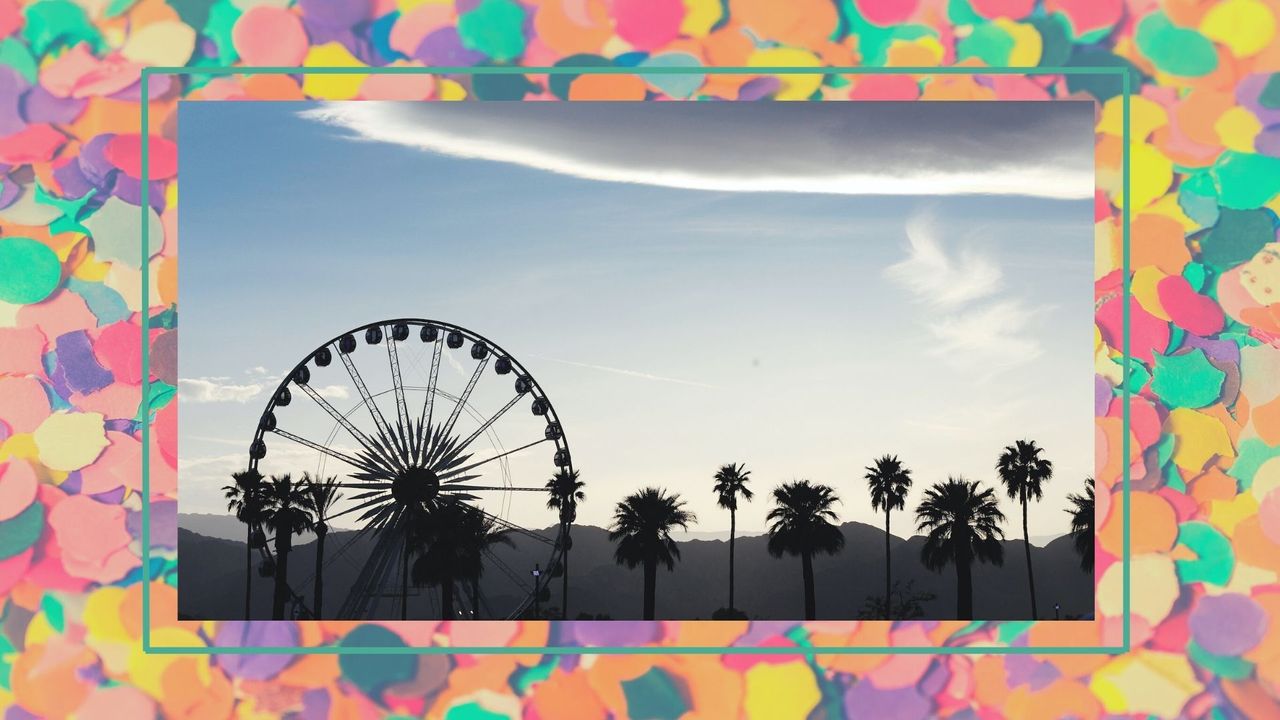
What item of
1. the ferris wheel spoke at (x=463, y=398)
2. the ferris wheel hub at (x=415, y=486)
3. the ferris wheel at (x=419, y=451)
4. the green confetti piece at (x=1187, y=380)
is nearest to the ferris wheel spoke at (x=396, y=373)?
the ferris wheel at (x=419, y=451)

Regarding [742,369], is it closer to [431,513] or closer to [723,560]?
[723,560]

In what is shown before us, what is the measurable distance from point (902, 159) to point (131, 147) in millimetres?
2925

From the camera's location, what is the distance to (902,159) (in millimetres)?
4621

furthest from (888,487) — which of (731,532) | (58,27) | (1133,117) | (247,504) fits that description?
(58,27)

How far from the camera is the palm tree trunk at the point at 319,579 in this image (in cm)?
523

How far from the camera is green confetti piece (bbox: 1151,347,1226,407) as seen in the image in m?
4.05

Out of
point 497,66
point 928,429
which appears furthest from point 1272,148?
point 497,66

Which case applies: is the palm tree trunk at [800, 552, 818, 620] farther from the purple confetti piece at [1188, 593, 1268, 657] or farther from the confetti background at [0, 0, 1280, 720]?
the purple confetti piece at [1188, 593, 1268, 657]

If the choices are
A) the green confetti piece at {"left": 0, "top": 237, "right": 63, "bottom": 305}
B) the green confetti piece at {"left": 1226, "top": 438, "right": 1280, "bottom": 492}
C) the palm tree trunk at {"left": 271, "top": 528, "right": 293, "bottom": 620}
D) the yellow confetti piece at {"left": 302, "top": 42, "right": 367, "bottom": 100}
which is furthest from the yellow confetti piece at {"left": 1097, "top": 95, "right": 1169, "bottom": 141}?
the palm tree trunk at {"left": 271, "top": 528, "right": 293, "bottom": 620}

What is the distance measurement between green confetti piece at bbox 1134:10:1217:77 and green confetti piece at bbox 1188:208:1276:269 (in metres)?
0.54

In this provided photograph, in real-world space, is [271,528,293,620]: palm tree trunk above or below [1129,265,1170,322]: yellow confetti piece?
below

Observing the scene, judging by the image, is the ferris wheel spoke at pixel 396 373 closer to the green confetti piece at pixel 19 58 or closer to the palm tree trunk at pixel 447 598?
the palm tree trunk at pixel 447 598

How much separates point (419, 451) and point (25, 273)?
16.0 feet

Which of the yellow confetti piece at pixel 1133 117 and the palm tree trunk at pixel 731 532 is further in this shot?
the palm tree trunk at pixel 731 532
